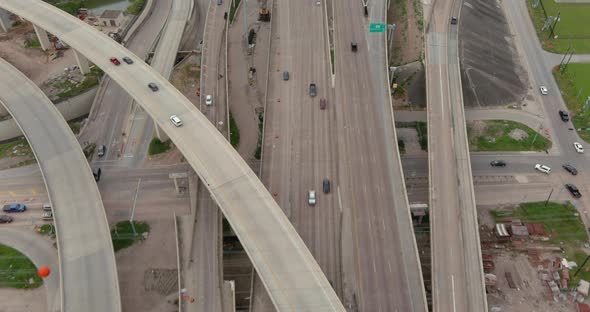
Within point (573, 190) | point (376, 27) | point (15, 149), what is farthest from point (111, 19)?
point (573, 190)

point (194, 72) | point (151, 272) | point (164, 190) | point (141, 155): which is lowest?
point (151, 272)

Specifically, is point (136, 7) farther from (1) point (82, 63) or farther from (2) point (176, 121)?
(2) point (176, 121)

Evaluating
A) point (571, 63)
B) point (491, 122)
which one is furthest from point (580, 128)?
point (571, 63)

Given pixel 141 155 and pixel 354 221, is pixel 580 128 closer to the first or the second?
pixel 354 221

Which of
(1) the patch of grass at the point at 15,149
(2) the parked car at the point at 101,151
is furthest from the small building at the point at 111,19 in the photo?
(2) the parked car at the point at 101,151

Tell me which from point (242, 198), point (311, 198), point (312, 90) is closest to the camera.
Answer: point (242, 198)

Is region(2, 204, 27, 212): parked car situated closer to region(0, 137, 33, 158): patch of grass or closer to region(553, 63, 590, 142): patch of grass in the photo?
region(0, 137, 33, 158): patch of grass

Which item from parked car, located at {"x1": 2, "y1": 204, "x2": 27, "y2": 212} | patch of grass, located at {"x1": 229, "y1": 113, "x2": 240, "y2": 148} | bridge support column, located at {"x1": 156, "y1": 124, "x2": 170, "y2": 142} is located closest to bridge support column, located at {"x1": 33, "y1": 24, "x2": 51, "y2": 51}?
bridge support column, located at {"x1": 156, "y1": 124, "x2": 170, "y2": 142}
